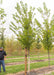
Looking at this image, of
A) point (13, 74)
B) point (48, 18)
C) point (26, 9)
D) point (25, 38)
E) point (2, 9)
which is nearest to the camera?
point (25, 38)

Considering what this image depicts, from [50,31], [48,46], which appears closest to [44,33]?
[50,31]

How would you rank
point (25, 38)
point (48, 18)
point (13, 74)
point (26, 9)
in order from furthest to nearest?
point (48, 18)
point (13, 74)
point (26, 9)
point (25, 38)

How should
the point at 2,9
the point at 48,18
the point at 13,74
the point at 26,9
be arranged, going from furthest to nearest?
the point at 48,18 < the point at 2,9 < the point at 13,74 < the point at 26,9

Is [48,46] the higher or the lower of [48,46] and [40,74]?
the higher

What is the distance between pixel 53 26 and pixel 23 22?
3.73m

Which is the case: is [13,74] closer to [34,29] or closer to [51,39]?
[34,29]

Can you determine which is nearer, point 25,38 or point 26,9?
point 25,38

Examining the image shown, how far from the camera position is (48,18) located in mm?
9859

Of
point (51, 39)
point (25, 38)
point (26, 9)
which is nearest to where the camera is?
point (25, 38)

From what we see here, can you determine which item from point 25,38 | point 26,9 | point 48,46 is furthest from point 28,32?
point 48,46

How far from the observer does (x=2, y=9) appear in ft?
27.1

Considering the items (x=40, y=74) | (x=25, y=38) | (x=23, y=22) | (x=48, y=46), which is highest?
(x=23, y=22)

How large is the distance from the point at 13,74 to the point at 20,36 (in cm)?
236

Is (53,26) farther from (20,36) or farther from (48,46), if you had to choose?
(20,36)
